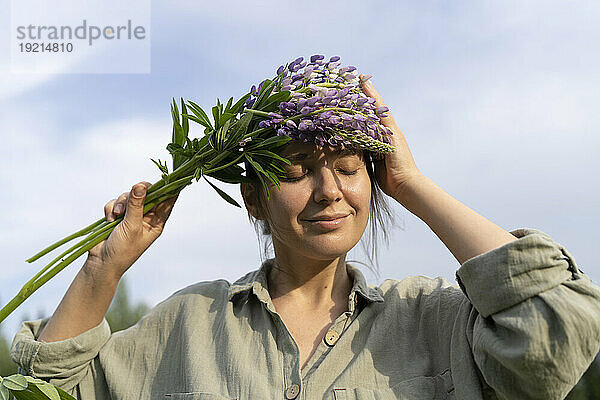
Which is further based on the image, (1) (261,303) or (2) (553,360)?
(1) (261,303)

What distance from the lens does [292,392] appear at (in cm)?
218

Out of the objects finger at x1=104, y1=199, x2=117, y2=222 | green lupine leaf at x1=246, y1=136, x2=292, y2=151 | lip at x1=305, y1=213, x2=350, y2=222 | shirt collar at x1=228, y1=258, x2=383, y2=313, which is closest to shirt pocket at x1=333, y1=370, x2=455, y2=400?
shirt collar at x1=228, y1=258, x2=383, y2=313

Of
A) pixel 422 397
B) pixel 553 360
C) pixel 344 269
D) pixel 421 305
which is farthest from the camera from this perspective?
pixel 344 269

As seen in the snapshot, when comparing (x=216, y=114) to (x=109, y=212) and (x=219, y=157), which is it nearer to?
(x=219, y=157)

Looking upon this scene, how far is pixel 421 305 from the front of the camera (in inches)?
94.8

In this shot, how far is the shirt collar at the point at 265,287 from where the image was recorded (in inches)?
95.1

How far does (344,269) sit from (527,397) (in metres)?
0.83

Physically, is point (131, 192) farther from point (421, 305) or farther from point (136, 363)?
point (421, 305)

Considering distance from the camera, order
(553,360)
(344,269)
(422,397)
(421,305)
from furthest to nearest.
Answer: (344,269) → (421,305) → (422,397) → (553,360)

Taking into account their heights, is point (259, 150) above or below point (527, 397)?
above

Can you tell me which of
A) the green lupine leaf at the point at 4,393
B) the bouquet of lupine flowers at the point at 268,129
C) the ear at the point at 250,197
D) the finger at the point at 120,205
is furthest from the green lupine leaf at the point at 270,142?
the green lupine leaf at the point at 4,393

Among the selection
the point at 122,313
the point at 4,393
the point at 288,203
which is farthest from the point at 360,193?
the point at 122,313

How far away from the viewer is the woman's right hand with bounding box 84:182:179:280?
8.04 feet

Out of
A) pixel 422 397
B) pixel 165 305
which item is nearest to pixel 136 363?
pixel 165 305
